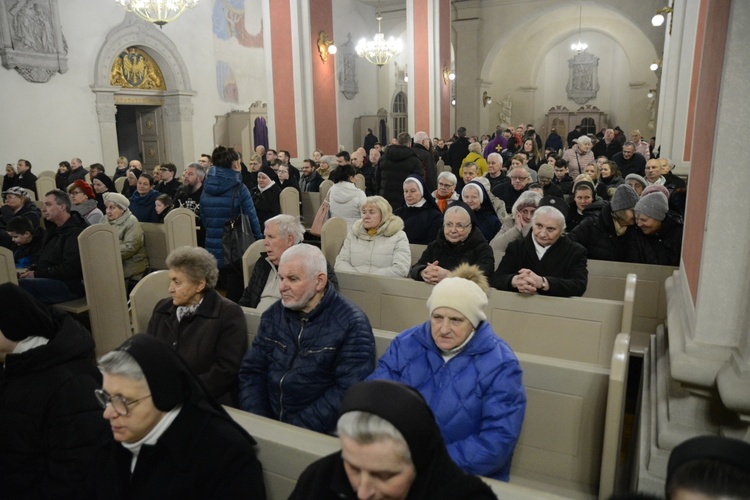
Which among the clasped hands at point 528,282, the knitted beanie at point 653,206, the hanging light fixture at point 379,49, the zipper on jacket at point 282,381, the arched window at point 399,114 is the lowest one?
the zipper on jacket at point 282,381

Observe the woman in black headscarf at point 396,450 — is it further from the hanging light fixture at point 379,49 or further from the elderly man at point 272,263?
the hanging light fixture at point 379,49

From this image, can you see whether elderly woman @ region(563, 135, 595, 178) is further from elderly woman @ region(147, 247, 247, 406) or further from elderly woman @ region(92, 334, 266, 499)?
elderly woman @ region(92, 334, 266, 499)

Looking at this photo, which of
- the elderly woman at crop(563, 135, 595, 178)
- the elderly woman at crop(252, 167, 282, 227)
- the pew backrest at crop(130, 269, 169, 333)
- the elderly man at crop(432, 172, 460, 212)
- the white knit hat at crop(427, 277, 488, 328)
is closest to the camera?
the white knit hat at crop(427, 277, 488, 328)

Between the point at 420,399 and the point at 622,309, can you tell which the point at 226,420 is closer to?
the point at 420,399

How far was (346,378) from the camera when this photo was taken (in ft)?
8.23

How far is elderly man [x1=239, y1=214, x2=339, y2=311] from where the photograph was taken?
11.4 feet

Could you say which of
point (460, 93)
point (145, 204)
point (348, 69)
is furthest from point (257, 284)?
point (460, 93)

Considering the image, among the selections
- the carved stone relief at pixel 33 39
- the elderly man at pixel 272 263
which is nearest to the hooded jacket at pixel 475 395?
the elderly man at pixel 272 263

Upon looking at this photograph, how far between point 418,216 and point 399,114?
633 inches

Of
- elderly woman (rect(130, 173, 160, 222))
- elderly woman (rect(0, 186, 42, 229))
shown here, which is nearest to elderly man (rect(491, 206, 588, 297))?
elderly woman (rect(130, 173, 160, 222))

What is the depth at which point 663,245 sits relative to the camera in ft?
13.1

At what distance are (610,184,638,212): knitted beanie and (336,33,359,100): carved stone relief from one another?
604 inches

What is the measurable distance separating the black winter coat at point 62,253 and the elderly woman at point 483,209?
322cm

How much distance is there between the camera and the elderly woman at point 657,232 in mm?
3934
